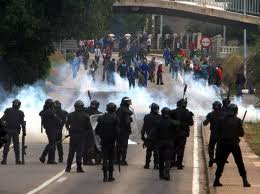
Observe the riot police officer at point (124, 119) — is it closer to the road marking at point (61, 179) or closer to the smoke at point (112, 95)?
the road marking at point (61, 179)

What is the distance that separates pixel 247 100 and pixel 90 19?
39.6 ft

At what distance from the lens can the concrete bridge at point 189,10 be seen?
83250 millimetres

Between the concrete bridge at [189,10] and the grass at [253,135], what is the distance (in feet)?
130

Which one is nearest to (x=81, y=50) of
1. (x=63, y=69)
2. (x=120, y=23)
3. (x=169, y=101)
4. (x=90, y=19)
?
(x=63, y=69)

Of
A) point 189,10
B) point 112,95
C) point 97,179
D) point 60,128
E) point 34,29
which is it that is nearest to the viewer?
point 97,179

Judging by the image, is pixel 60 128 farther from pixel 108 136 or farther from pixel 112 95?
pixel 112 95

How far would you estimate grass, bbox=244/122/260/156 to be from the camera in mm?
33281

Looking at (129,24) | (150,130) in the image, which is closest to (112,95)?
(150,130)

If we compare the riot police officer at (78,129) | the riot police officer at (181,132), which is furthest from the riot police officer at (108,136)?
the riot police officer at (181,132)

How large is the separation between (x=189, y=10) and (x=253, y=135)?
4694cm

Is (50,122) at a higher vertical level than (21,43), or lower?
lower

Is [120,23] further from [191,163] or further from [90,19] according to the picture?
[191,163]

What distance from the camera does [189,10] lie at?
84.8 m

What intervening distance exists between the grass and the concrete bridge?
130ft
